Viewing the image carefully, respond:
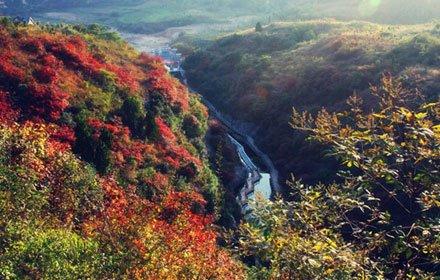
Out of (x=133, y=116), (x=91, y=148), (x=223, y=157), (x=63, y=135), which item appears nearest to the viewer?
(x=63, y=135)

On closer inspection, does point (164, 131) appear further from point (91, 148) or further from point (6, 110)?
point (6, 110)

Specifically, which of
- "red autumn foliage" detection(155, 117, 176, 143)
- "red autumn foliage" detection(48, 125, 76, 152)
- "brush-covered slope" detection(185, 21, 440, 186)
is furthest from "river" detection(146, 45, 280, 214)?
"red autumn foliage" detection(48, 125, 76, 152)

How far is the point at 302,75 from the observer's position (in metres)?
72.1

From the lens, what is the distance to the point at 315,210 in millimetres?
10102

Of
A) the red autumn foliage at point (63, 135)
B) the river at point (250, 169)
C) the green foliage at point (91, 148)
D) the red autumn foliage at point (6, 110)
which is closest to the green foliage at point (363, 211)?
the green foliage at point (91, 148)

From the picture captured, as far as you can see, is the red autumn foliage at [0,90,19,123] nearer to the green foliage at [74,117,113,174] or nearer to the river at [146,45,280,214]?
the green foliage at [74,117,113,174]

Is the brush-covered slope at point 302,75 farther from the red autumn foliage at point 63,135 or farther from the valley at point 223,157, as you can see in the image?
the red autumn foliage at point 63,135

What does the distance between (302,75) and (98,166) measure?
45.5 metres

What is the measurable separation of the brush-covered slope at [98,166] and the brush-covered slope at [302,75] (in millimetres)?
14023

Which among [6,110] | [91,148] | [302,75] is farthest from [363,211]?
[302,75]

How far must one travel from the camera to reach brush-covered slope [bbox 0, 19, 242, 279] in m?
15.4

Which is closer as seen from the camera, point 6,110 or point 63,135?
point 63,135

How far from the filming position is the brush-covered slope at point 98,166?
50.5ft

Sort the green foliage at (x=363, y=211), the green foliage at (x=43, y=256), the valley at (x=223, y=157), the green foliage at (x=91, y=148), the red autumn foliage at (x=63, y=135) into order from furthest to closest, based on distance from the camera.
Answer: the green foliage at (x=91, y=148)
the red autumn foliage at (x=63, y=135)
the green foliage at (x=43, y=256)
the valley at (x=223, y=157)
the green foliage at (x=363, y=211)
